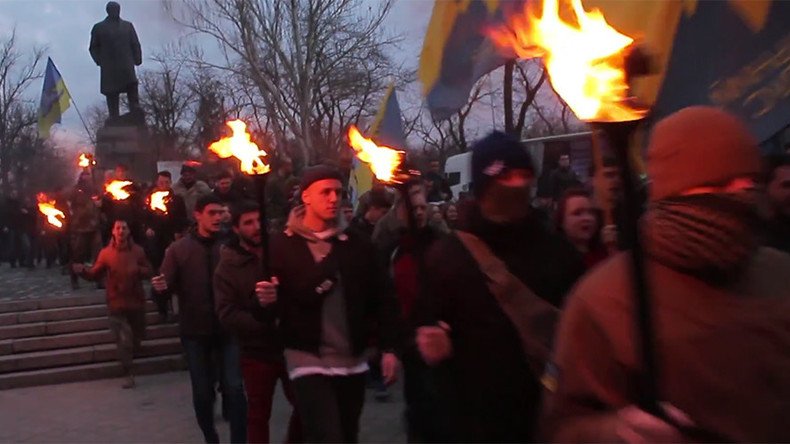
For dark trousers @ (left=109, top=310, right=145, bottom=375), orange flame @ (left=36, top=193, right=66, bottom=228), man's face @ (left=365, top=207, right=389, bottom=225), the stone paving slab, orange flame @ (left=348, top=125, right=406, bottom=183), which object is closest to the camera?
orange flame @ (left=348, top=125, right=406, bottom=183)

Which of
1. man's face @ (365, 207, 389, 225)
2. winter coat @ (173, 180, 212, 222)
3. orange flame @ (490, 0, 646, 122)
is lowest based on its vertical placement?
man's face @ (365, 207, 389, 225)

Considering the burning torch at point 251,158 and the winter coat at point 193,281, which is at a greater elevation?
the burning torch at point 251,158

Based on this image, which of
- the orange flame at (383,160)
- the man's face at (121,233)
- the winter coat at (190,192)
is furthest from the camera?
the winter coat at (190,192)

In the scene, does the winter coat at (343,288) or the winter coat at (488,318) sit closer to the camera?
the winter coat at (488,318)

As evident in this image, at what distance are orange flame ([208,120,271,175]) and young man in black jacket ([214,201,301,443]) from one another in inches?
24.8

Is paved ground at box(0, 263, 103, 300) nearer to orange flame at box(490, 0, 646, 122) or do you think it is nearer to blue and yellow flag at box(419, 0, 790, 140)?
blue and yellow flag at box(419, 0, 790, 140)

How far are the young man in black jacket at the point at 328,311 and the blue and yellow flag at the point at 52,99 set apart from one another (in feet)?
57.6

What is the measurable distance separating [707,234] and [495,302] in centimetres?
184

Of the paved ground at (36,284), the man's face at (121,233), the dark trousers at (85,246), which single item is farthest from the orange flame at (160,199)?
the dark trousers at (85,246)

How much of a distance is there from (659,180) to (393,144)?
8414 millimetres

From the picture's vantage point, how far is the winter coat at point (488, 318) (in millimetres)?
→ 3709

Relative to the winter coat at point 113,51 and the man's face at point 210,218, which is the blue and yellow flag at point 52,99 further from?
the man's face at point 210,218

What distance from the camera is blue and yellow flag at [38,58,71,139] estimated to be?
21.8 metres

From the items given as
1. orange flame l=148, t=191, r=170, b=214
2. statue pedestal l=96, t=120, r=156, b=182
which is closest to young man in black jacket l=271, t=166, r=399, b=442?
orange flame l=148, t=191, r=170, b=214
